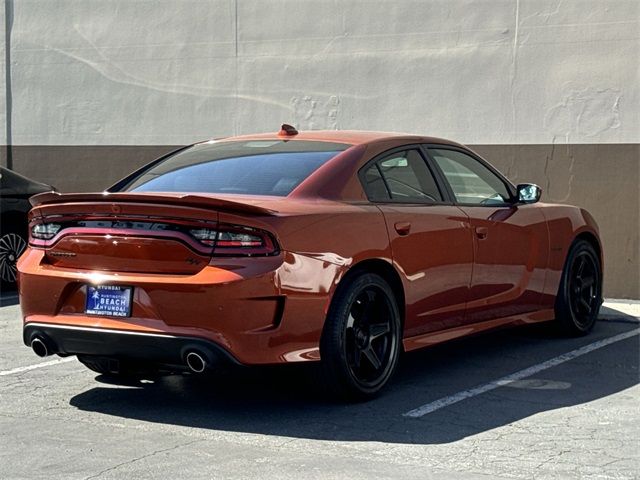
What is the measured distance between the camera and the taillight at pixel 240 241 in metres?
5.52

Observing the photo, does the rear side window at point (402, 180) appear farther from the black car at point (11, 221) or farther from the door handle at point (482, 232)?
the black car at point (11, 221)

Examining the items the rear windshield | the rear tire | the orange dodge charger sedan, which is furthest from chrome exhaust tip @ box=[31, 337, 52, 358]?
the rear tire

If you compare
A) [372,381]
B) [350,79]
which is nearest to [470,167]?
[372,381]

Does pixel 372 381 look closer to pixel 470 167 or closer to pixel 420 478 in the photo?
pixel 420 478

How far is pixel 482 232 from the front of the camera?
7.09 metres

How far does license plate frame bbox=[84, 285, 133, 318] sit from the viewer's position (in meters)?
5.67

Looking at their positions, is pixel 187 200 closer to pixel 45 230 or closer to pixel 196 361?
pixel 196 361

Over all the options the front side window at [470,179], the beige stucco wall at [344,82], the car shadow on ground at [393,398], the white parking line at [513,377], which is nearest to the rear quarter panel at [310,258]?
the car shadow on ground at [393,398]

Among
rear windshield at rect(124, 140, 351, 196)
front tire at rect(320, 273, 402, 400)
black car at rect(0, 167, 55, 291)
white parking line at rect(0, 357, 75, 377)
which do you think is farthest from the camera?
black car at rect(0, 167, 55, 291)

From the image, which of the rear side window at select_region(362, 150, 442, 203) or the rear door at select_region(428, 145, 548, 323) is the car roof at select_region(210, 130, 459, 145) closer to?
the rear side window at select_region(362, 150, 442, 203)

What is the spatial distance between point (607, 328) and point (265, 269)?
4334mm

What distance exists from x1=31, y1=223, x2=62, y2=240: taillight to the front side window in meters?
2.54

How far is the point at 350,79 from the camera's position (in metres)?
11.6

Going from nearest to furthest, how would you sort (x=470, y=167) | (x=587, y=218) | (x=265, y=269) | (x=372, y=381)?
(x=265, y=269) < (x=372, y=381) < (x=470, y=167) < (x=587, y=218)
